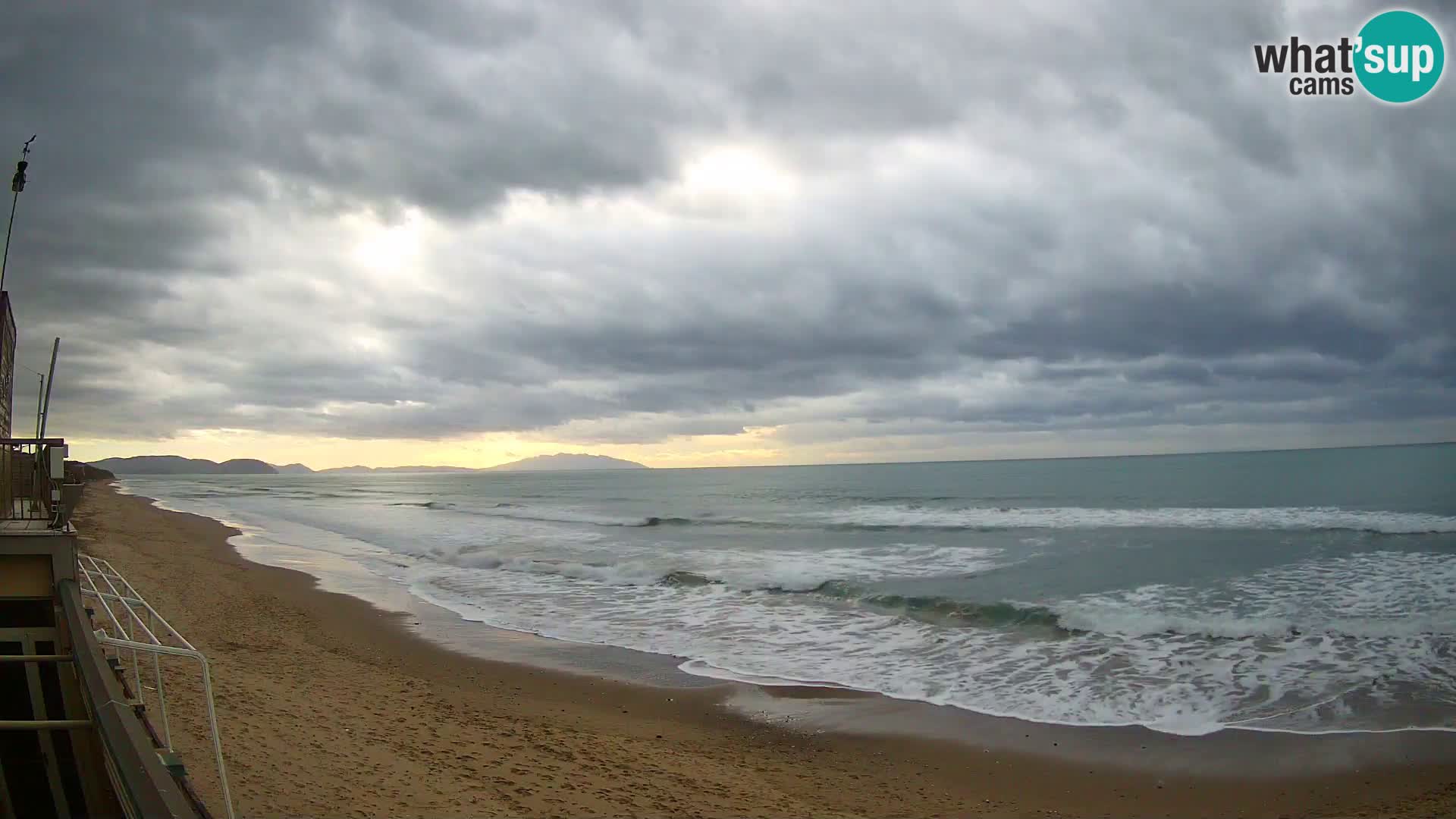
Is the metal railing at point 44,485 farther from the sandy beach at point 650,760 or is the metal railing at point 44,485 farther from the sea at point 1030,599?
the sea at point 1030,599

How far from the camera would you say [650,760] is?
7.78 metres

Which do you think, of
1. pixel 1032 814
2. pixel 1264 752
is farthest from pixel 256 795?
pixel 1264 752

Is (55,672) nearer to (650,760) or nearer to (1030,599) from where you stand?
(650,760)

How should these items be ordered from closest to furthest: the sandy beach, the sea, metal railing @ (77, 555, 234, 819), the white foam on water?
metal railing @ (77, 555, 234, 819) → the sandy beach → the sea → the white foam on water

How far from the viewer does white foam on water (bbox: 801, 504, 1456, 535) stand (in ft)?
93.6

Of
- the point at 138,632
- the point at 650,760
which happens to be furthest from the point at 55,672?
the point at 650,760

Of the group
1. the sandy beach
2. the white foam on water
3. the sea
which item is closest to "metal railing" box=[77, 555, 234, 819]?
the sandy beach

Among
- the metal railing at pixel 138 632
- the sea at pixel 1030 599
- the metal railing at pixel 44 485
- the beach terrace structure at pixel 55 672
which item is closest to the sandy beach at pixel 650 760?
the metal railing at pixel 138 632

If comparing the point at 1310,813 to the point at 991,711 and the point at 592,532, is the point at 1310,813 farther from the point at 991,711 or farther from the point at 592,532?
the point at 592,532

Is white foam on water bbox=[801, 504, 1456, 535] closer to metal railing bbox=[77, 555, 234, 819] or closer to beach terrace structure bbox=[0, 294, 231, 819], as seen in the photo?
metal railing bbox=[77, 555, 234, 819]

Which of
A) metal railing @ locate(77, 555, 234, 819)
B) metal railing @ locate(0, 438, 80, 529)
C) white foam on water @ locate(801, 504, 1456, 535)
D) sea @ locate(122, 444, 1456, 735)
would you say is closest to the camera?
metal railing @ locate(77, 555, 234, 819)

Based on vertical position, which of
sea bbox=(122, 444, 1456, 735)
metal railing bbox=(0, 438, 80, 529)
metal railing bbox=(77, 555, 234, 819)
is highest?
metal railing bbox=(0, 438, 80, 529)

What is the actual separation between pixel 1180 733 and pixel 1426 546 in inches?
822

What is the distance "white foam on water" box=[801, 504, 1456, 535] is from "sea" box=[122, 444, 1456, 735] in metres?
0.25
